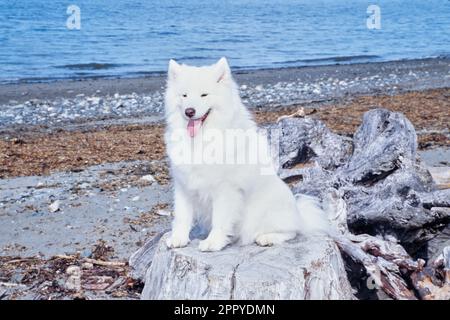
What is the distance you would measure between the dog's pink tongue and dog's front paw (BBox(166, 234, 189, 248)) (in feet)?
2.24

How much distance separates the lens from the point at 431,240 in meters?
5.32

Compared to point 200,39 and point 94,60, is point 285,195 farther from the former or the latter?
point 200,39

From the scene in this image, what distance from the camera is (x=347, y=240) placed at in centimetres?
466

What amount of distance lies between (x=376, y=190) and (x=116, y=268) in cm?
234

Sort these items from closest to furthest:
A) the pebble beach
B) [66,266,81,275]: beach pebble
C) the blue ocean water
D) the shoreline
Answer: [66,266,81,275]: beach pebble
the pebble beach
the shoreline
the blue ocean water

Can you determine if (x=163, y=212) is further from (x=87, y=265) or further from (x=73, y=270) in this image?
(x=73, y=270)

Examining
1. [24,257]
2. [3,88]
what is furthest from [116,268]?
[3,88]

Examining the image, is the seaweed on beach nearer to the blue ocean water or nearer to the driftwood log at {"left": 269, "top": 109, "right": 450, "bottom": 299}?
the driftwood log at {"left": 269, "top": 109, "right": 450, "bottom": 299}

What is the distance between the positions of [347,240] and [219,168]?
1288 millimetres

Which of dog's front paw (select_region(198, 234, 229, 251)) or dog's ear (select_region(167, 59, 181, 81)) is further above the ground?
dog's ear (select_region(167, 59, 181, 81))

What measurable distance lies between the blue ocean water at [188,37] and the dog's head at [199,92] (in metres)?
16.8

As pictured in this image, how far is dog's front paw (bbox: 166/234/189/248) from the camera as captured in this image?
4.10 meters

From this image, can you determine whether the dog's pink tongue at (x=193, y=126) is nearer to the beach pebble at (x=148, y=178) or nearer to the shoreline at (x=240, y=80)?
the beach pebble at (x=148, y=178)

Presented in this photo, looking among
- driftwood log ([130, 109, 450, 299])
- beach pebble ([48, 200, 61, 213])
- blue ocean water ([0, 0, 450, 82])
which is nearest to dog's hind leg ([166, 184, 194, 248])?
driftwood log ([130, 109, 450, 299])
